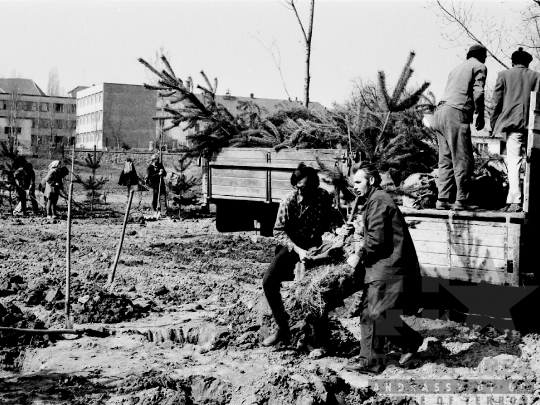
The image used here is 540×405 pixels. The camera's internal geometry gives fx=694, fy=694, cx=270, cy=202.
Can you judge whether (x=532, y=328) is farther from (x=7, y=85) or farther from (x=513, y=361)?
(x=7, y=85)

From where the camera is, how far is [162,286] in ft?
31.8

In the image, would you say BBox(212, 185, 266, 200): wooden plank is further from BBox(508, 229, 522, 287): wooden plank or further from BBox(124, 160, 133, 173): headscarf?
BBox(124, 160, 133, 173): headscarf

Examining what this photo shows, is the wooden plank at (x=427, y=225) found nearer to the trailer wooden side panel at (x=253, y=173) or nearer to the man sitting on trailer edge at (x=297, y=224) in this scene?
the man sitting on trailer edge at (x=297, y=224)

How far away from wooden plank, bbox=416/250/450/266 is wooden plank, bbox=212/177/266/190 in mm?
5808

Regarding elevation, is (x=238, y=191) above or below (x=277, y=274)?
above

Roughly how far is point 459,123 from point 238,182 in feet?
20.1

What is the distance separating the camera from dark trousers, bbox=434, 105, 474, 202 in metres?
7.19

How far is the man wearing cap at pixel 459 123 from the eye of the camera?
7227 millimetres

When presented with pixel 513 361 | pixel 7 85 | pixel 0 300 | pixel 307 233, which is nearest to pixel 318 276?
pixel 307 233

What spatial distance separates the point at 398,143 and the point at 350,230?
3.08 m

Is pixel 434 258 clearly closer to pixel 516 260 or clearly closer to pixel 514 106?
pixel 516 260

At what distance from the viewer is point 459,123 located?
24.0 feet

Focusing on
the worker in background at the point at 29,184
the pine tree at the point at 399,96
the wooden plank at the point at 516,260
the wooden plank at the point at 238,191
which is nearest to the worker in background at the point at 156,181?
the worker in background at the point at 29,184

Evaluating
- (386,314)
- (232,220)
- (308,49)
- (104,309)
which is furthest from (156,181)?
(386,314)
